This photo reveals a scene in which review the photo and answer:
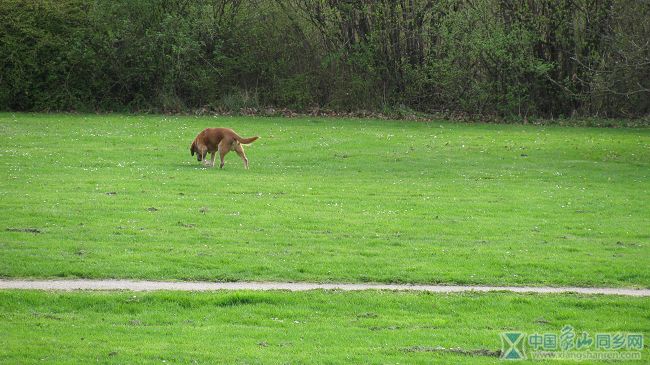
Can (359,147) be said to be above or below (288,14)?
below

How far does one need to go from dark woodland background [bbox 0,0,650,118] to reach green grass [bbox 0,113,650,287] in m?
6.37

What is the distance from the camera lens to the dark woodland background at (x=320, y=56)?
4197cm

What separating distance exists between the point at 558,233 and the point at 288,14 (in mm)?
28688

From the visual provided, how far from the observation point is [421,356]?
9.93m

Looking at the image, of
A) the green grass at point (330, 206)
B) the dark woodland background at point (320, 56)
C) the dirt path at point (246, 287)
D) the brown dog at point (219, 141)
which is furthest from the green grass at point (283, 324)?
the dark woodland background at point (320, 56)

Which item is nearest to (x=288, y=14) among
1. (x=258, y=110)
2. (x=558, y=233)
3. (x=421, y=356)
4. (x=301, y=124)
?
(x=258, y=110)

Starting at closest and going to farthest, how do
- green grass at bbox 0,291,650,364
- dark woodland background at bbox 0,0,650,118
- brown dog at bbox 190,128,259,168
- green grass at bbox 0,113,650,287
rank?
green grass at bbox 0,291,650,364, green grass at bbox 0,113,650,287, brown dog at bbox 190,128,259,168, dark woodland background at bbox 0,0,650,118

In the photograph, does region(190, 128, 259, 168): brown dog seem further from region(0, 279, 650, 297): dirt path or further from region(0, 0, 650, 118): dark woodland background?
region(0, 0, 650, 118): dark woodland background

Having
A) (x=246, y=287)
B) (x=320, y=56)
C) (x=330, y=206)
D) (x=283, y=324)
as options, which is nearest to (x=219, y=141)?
(x=330, y=206)

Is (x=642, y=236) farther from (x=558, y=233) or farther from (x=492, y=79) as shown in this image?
(x=492, y=79)

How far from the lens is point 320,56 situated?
4484cm

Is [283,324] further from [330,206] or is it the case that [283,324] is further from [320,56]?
[320,56]

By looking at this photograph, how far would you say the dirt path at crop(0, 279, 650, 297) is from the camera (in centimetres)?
1309

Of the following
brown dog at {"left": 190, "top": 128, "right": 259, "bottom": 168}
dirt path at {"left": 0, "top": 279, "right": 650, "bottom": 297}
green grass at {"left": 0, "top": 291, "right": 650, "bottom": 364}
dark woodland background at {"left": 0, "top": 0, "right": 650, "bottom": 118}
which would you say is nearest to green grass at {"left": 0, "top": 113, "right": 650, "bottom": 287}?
dirt path at {"left": 0, "top": 279, "right": 650, "bottom": 297}
